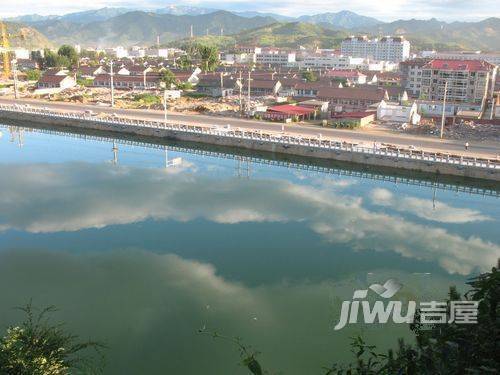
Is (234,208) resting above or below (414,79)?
below

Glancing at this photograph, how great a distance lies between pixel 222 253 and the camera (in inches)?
452

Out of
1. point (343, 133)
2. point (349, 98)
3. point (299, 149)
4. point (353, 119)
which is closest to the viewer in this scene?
point (299, 149)

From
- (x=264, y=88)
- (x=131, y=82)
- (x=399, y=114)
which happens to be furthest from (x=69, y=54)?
(x=399, y=114)

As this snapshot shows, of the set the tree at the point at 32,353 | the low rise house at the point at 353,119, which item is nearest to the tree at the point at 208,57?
the low rise house at the point at 353,119

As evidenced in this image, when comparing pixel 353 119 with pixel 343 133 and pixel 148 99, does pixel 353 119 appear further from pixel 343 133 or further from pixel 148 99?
pixel 148 99

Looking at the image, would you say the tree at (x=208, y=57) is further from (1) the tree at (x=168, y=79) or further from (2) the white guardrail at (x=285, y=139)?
(2) the white guardrail at (x=285, y=139)

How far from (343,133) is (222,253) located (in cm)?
1366

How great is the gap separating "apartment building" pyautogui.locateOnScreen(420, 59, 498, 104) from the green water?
56.2 feet

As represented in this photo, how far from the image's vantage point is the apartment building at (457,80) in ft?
102

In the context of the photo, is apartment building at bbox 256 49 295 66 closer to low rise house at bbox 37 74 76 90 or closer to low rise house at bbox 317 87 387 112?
low rise house at bbox 37 74 76 90

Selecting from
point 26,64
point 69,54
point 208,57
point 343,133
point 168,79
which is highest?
point 69,54

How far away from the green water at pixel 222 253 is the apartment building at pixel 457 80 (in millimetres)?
17121

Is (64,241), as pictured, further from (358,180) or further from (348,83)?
(348,83)

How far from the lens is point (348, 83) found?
44500mm
